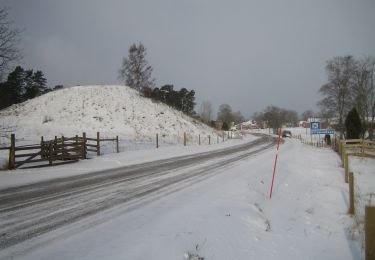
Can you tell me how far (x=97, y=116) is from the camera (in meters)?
37.7

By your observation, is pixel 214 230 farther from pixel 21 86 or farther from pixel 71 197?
pixel 21 86

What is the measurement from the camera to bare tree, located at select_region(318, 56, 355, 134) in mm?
44875

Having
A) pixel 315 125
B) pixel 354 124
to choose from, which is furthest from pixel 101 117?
pixel 354 124

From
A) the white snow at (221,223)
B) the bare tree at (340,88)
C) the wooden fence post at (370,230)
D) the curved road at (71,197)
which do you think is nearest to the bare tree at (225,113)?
the bare tree at (340,88)

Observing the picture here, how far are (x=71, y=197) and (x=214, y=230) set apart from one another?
14.9ft

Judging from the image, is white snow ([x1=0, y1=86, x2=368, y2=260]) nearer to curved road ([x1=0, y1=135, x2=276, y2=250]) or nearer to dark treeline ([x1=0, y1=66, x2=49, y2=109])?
curved road ([x1=0, y1=135, x2=276, y2=250])

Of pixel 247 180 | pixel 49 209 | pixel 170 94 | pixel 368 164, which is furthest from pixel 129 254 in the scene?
pixel 170 94

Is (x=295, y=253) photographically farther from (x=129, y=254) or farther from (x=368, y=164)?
(x=368, y=164)

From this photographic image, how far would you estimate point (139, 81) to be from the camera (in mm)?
49656

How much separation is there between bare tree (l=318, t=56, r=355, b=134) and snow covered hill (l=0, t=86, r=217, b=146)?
2502 cm

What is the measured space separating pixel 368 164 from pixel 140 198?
18.3 meters

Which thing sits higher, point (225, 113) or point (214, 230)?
point (225, 113)

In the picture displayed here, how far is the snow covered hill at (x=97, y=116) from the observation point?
106ft

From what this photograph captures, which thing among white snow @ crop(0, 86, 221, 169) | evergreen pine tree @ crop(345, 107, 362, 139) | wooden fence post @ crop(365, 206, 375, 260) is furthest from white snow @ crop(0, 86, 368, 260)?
evergreen pine tree @ crop(345, 107, 362, 139)
